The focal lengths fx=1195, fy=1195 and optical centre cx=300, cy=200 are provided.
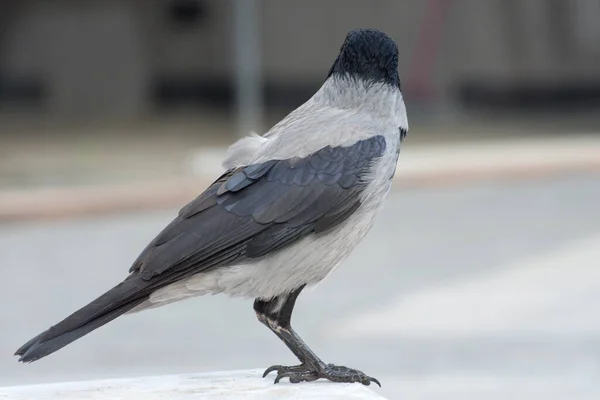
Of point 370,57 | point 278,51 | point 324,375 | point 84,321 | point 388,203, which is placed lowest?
point 324,375

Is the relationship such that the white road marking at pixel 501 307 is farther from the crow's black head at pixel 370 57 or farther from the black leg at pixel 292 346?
the crow's black head at pixel 370 57

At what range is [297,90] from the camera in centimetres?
→ 2433

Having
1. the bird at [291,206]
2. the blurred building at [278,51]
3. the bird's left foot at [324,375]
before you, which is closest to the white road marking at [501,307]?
the bird's left foot at [324,375]

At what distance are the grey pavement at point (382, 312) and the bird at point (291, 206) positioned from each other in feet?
11.1

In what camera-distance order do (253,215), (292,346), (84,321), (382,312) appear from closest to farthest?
(84,321)
(253,215)
(292,346)
(382,312)

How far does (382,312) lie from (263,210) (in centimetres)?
531

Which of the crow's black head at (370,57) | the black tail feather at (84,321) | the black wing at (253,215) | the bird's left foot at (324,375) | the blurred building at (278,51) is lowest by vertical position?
the bird's left foot at (324,375)

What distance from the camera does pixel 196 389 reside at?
14.6 ft

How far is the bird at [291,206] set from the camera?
4.12 m

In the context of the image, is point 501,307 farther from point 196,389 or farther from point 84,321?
point 84,321

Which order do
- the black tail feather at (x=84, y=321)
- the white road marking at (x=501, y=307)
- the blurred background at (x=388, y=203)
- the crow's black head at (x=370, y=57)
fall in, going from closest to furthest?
1. the black tail feather at (x=84, y=321)
2. the crow's black head at (x=370, y=57)
3. the blurred background at (x=388, y=203)
4. the white road marking at (x=501, y=307)

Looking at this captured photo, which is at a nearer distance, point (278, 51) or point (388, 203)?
point (388, 203)

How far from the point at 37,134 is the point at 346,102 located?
19.4m

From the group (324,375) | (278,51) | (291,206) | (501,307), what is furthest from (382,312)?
(278,51)
